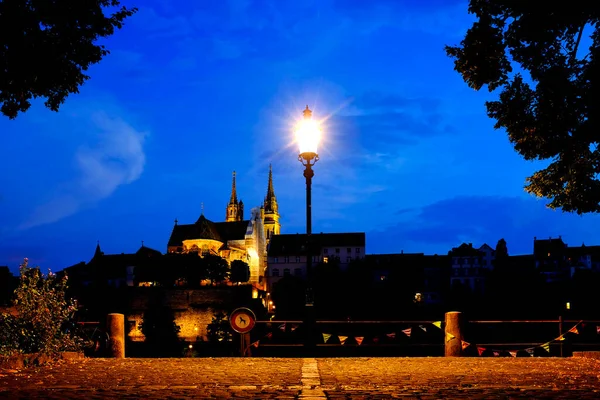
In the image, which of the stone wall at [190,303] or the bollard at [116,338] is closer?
the bollard at [116,338]

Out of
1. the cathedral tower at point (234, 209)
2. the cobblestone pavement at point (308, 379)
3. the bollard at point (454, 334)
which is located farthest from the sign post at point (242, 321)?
the cathedral tower at point (234, 209)

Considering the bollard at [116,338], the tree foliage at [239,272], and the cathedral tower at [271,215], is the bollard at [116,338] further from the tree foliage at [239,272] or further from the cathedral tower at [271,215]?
the cathedral tower at [271,215]

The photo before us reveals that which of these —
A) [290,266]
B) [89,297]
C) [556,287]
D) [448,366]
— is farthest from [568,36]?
[290,266]

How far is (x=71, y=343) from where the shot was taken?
1428 cm

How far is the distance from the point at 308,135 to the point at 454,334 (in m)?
6.23

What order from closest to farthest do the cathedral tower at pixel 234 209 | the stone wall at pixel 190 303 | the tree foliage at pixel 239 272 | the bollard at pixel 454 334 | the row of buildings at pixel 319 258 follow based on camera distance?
the bollard at pixel 454 334
the stone wall at pixel 190 303
the row of buildings at pixel 319 258
the tree foliage at pixel 239 272
the cathedral tower at pixel 234 209

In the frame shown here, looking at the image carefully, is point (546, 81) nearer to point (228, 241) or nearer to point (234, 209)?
point (228, 241)


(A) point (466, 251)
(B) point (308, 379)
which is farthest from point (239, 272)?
(B) point (308, 379)

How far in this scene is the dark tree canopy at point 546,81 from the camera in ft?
46.8

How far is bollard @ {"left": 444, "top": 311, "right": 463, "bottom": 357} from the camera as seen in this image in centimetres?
1562

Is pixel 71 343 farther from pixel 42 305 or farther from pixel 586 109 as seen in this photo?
pixel 586 109

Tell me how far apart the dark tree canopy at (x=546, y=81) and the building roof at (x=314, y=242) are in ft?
348

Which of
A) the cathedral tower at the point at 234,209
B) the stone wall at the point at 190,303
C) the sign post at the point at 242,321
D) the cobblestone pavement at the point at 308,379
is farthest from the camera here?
the cathedral tower at the point at 234,209

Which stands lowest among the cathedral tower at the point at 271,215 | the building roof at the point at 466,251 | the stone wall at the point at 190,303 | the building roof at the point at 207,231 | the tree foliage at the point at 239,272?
the stone wall at the point at 190,303
